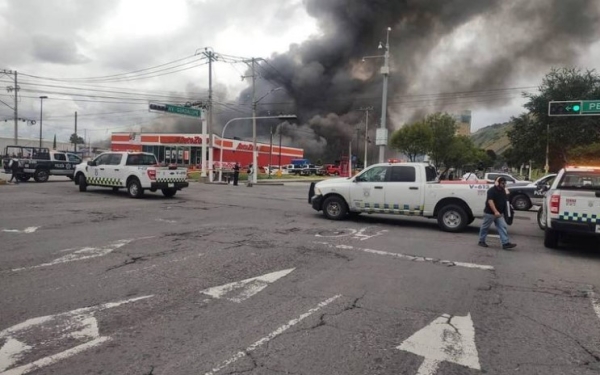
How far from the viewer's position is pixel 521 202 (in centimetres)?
1794

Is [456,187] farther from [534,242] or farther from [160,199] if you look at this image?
[160,199]

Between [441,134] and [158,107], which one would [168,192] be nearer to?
[158,107]

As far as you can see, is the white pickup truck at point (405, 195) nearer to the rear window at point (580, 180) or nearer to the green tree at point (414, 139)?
the rear window at point (580, 180)

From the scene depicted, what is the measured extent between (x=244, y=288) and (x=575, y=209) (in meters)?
6.48

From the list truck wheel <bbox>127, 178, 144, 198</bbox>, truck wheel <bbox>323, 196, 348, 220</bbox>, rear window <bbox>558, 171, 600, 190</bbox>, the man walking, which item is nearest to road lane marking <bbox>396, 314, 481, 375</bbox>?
the man walking

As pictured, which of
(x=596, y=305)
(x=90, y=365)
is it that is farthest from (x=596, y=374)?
(x=90, y=365)

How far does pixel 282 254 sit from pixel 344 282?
1.93m

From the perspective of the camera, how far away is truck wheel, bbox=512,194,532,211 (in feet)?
58.3

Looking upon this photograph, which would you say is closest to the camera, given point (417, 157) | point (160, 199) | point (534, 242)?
point (534, 242)

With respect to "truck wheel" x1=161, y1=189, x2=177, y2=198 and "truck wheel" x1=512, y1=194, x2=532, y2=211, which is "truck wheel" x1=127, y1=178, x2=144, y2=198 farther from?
"truck wheel" x1=512, y1=194, x2=532, y2=211

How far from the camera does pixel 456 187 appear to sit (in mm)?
11023

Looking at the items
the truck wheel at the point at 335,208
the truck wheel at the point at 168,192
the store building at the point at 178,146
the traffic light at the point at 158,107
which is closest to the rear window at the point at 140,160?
the truck wheel at the point at 168,192

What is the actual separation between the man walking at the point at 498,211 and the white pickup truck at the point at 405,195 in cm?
163

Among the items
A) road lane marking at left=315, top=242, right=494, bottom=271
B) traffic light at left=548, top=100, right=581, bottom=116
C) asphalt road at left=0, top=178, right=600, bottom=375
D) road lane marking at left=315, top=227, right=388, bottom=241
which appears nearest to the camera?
asphalt road at left=0, top=178, right=600, bottom=375
